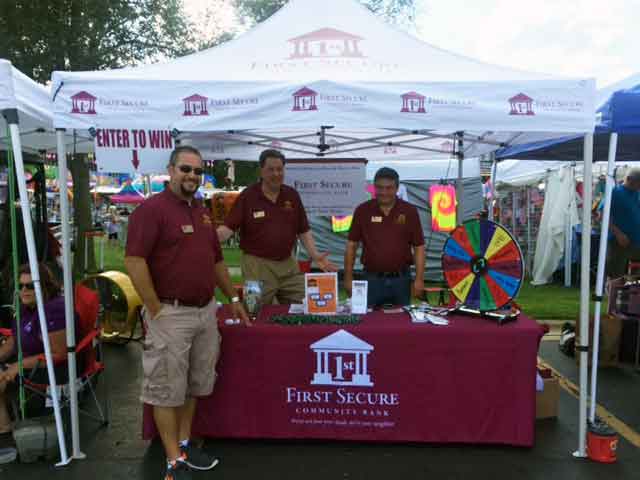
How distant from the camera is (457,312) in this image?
3504mm

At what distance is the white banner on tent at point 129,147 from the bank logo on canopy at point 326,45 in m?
0.99

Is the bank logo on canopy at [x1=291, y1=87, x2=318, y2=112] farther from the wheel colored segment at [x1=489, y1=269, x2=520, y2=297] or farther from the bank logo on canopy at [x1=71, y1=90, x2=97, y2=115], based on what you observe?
the wheel colored segment at [x1=489, y1=269, x2=520, y2=297]

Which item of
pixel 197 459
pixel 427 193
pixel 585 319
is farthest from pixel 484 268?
pixel 427 193

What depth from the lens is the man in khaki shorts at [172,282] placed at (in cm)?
262

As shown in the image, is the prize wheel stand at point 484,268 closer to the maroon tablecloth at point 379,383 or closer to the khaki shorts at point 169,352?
the maroon tablecloth at point 379,383

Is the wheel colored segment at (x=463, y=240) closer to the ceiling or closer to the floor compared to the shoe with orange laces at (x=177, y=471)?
closer to the ceiling

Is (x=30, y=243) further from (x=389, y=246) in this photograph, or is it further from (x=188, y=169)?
(x=389, y=246)

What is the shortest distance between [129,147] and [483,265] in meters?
2.29

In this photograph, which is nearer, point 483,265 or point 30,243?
point 30,243

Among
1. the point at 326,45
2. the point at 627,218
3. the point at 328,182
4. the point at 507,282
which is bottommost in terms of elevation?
the point at 507,282

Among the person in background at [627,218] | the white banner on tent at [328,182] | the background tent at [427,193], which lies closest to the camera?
the white banner on tent at [328,182]

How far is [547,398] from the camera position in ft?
12.3

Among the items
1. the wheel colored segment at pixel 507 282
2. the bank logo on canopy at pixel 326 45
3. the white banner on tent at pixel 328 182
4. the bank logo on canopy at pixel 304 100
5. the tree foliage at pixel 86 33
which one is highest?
the tree foliage at pixel 86 33

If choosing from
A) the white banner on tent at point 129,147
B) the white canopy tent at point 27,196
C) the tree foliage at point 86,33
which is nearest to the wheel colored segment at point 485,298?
the white banner on tent at point 129,147
